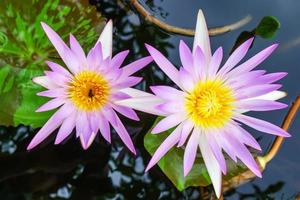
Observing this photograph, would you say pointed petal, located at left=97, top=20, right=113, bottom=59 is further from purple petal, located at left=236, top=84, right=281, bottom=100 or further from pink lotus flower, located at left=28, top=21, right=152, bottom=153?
purple petal, located at left=236, top=84, right=281, bottom=100

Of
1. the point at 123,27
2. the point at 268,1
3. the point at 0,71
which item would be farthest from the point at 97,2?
the point at 268,1

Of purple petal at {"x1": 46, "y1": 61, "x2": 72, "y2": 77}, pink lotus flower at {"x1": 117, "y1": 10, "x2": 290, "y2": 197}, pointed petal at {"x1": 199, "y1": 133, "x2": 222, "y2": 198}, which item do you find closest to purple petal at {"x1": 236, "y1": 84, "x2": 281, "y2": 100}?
pink lotus flower at {"x1": 117, "y1": 10, "x2": 290, "y2": 197}

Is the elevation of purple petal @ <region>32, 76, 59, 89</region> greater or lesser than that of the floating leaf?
lesser

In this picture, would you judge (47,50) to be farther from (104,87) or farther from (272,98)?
(272,98)

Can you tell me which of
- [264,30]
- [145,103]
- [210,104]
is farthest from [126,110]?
[264,30]

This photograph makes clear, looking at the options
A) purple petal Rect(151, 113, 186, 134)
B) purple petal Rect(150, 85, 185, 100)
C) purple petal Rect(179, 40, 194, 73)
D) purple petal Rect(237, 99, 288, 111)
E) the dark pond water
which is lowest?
the dark pond water

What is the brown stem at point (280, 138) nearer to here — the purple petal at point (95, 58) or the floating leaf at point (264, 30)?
the floating leaf at point (264, 30)
